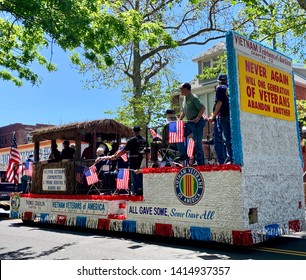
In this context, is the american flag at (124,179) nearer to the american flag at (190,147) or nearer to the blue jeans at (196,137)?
the blue jeans at (196,137)

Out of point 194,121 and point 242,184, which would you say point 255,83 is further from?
point 242,184

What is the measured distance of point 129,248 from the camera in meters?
7.59

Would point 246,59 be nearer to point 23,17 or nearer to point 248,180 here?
point 248,180

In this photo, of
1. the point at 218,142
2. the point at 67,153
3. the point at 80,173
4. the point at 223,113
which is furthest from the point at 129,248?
the point at 67,153

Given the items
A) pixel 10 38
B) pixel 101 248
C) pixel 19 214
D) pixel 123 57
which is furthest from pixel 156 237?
pixel 123 57

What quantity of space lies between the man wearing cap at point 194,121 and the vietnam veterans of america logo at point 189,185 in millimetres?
403

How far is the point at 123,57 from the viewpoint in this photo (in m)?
26.2

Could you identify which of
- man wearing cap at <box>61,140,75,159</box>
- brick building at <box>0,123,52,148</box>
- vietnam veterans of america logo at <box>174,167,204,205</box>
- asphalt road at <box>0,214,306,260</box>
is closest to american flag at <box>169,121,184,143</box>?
vietnam veterans of america logo at <box>174,167,204,205</box>

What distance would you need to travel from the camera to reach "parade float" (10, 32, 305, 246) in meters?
6.94

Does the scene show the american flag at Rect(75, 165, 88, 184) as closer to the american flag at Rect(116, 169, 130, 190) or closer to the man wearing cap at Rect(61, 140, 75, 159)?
the man wearing cap at Rect(61, 140, 75, 159)

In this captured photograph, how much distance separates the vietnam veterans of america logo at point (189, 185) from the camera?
24.2 ft

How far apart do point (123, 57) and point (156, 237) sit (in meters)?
19.1

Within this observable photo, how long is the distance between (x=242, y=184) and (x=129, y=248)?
2.47m
